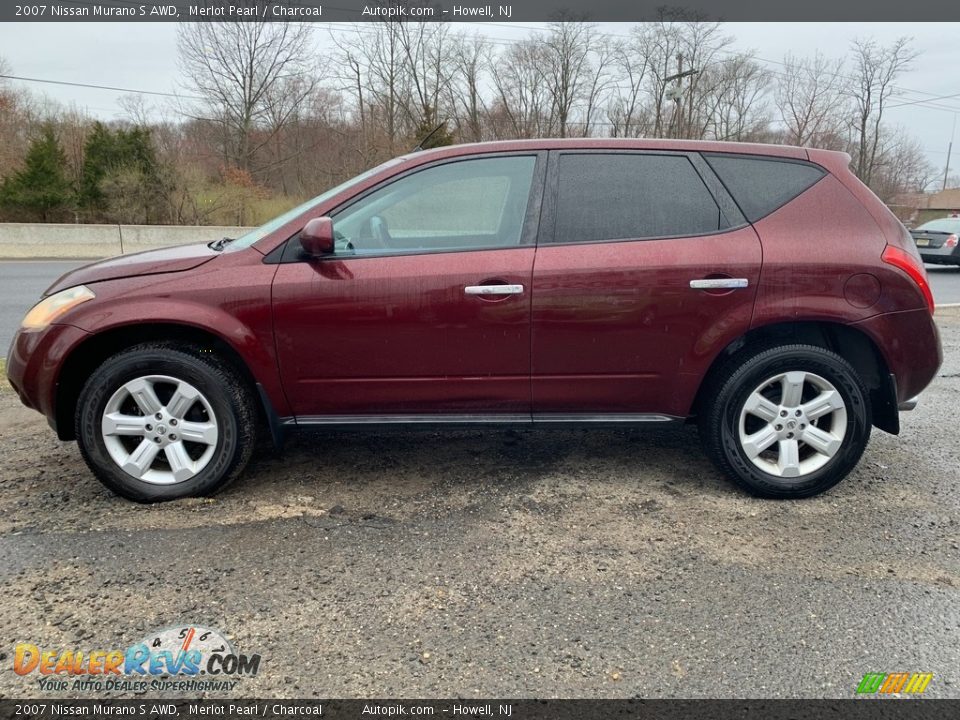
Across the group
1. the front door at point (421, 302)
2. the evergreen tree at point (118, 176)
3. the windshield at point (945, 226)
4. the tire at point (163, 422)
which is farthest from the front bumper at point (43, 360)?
the evergreen tree at point (118, 176)

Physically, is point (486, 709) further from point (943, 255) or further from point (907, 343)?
point (943, 255)

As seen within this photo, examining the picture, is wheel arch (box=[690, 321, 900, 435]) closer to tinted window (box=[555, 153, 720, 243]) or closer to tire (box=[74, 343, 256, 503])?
tinted window (box=[555, 153, 720, 243])

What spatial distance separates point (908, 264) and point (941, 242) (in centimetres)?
1488

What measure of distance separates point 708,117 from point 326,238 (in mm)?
39146

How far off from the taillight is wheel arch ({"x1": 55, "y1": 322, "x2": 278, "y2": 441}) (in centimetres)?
309

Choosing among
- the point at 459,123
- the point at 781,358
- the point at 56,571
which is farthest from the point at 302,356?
the point at 459,123

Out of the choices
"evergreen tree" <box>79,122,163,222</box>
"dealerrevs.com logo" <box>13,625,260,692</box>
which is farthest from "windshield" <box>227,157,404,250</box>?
"evergreen tree" <box>79,122,163,222</box>

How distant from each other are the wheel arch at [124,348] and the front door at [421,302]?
223 millimetres

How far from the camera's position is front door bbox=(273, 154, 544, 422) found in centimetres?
305

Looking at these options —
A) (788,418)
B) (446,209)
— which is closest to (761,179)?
(788,418)

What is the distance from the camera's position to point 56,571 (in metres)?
2.55

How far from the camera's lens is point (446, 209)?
10.7 ft

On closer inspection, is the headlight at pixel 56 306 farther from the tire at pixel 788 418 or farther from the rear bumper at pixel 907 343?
the rear bumper at pixel 907 343

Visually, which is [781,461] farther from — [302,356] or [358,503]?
[302,356]
